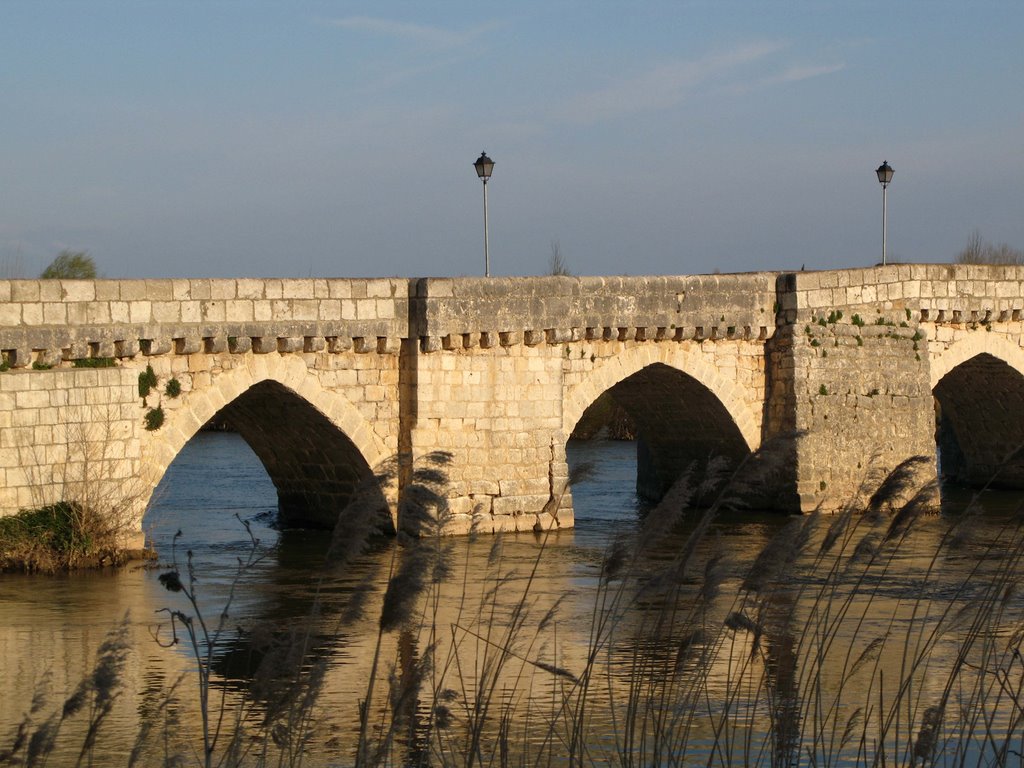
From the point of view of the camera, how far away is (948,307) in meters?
18.5

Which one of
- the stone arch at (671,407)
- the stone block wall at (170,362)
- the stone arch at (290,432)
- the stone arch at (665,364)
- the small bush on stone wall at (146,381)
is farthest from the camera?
the stone arch at (671,407)

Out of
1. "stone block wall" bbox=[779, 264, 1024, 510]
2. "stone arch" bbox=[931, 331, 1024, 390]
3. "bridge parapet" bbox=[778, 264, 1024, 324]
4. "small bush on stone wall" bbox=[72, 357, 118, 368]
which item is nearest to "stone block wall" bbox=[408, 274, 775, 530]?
"bridge parapet" bbox=[778, 264, 1024, 324]

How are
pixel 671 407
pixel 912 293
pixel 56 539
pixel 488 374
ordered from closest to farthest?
pixel 56 539 → pixel 488 374 → pixel 671 407 → pixel 912 293

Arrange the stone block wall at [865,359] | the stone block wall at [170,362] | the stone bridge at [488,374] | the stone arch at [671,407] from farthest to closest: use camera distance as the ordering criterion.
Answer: the stone block wall at [865,359] → the stone arch at [671,407] → the stone bridge at [488,374] → the stone block wall at [170,362]

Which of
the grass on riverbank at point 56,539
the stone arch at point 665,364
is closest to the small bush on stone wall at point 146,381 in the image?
the grass on riverbank at point 56,539

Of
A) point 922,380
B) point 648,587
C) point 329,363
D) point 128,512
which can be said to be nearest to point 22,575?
point 128,512

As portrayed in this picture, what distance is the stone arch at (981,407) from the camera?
19.2m

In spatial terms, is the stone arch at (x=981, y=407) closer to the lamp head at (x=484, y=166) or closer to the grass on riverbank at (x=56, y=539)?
the lamp head at (x=484, y=166)

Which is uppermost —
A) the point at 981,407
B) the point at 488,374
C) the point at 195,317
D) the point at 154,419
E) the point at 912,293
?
the point at 912,293

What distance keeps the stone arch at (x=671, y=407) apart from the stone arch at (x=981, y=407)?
10.3 feet

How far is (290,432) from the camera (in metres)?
15.3

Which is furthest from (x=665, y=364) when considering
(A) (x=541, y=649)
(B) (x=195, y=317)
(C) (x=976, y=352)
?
(A) (x=541, y=649)

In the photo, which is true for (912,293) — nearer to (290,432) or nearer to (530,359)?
(530,359)

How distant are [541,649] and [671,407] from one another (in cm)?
1298
